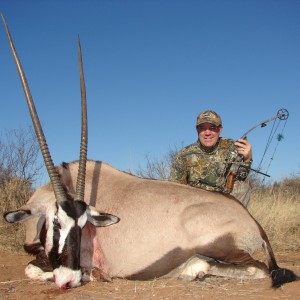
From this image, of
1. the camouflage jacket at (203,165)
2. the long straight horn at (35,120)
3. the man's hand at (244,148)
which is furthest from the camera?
the camouflage jacket at (203,165)

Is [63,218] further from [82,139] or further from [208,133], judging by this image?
[208,133]

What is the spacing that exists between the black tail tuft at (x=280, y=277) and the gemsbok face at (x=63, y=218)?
1.38m

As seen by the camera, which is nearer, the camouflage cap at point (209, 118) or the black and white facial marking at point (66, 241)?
the black and white facial marking at point (66, 241)

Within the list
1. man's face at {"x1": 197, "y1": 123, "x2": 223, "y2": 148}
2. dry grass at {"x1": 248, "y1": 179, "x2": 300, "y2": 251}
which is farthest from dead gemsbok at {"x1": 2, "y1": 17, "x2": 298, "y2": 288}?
dry grass at {"x1": 248, "y1": 179, "x2": 300, "y2": 251}

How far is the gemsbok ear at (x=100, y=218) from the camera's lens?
3.75 meters

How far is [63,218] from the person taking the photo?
353 cm

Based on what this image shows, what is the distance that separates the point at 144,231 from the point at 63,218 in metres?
0.75

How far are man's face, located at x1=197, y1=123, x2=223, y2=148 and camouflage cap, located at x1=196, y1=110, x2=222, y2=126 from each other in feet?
0.18

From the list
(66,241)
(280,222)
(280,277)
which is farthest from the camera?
(280,222)

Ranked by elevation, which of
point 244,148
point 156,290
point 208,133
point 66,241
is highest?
point 208,133

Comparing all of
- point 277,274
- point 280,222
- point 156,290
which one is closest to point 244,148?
point 277,274

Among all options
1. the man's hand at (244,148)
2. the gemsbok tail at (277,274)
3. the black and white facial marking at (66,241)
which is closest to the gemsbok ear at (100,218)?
the black and white facial marking at (66,241)

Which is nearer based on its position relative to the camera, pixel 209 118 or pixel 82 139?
pixel 82 139

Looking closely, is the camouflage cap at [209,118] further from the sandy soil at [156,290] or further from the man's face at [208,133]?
the sandy soil at [156,290]
